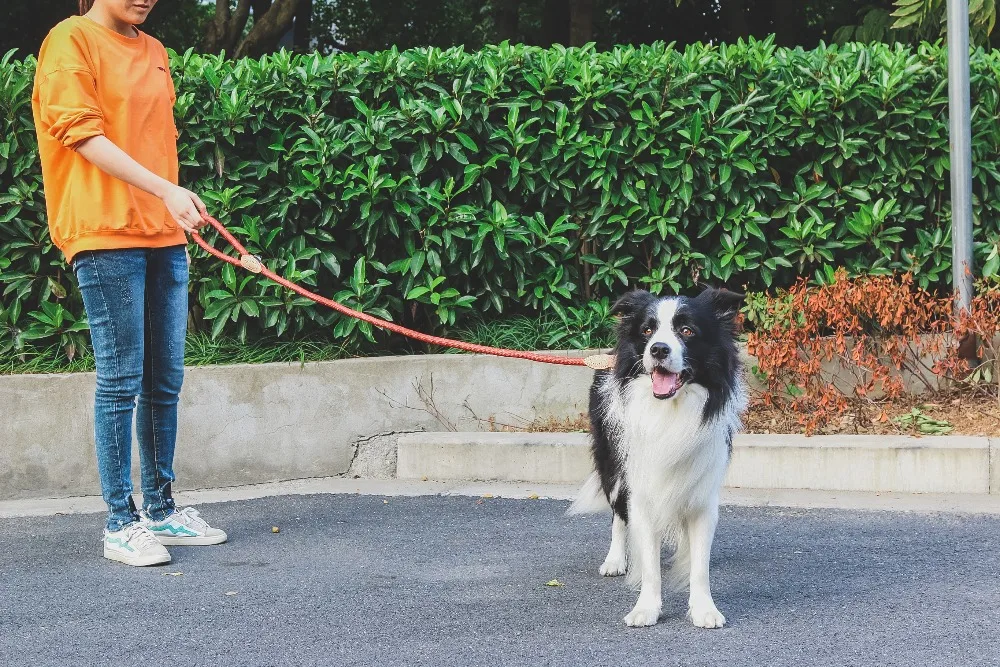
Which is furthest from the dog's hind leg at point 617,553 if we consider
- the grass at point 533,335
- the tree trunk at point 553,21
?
the tree trunk at point 553,21

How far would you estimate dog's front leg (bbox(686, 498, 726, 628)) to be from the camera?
3559mm

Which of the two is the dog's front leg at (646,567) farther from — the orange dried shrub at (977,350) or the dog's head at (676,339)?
the orange dried shrub at (977,350)

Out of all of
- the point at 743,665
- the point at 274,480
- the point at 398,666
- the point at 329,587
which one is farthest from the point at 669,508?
the point at 274,480

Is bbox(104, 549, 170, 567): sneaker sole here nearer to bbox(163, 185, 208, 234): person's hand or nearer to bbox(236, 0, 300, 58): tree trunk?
bbox(163, 185, 208, 234): person's hand

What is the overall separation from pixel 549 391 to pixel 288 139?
2.11m

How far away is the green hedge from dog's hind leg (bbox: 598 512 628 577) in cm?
249

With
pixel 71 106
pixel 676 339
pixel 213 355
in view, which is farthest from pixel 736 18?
pixel 676 339

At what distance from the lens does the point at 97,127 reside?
4172 mm

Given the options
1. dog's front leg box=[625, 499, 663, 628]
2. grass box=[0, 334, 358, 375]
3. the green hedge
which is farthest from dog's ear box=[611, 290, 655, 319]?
grass box=[0, 334, 358, 375]

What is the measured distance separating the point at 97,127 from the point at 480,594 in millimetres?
2256

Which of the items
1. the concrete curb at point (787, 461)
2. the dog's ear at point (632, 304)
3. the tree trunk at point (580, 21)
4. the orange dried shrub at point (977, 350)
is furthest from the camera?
the tree trunk at point (580, 21)

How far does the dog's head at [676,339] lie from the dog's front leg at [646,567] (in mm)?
454

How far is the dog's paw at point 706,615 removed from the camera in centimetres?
354

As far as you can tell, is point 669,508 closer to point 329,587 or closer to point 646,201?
point 329,587
